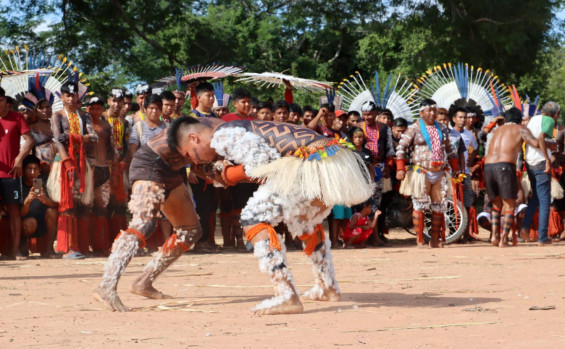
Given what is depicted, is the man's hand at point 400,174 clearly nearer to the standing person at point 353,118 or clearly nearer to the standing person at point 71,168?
the standing person at point 353,118

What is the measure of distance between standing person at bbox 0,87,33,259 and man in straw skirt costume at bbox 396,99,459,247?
457 centimetres

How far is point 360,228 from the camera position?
1148 centimetres

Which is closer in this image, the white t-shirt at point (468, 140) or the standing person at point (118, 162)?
the standing person at point (118, 162)

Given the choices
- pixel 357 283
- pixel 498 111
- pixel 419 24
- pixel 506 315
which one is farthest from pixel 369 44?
pixel 506 315

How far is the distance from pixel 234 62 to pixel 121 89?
22.6 feet

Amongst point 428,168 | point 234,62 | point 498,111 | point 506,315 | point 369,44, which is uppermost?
point 369,44

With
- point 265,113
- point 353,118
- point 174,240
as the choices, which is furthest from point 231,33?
point 174,240

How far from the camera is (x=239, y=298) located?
647 centimetres

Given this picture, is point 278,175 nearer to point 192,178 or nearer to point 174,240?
point 174,240

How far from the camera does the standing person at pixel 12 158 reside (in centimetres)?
978

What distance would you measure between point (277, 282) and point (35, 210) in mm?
5359

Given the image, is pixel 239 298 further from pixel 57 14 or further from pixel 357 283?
pixel 57 14

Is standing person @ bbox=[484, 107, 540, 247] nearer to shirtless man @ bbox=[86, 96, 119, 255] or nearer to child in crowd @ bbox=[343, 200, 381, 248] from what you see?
child in crowd @ bbox=[343, 200, 381, 248]

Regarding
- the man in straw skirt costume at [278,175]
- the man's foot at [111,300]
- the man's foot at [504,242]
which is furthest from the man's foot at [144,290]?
the man's foot at [504,242]
